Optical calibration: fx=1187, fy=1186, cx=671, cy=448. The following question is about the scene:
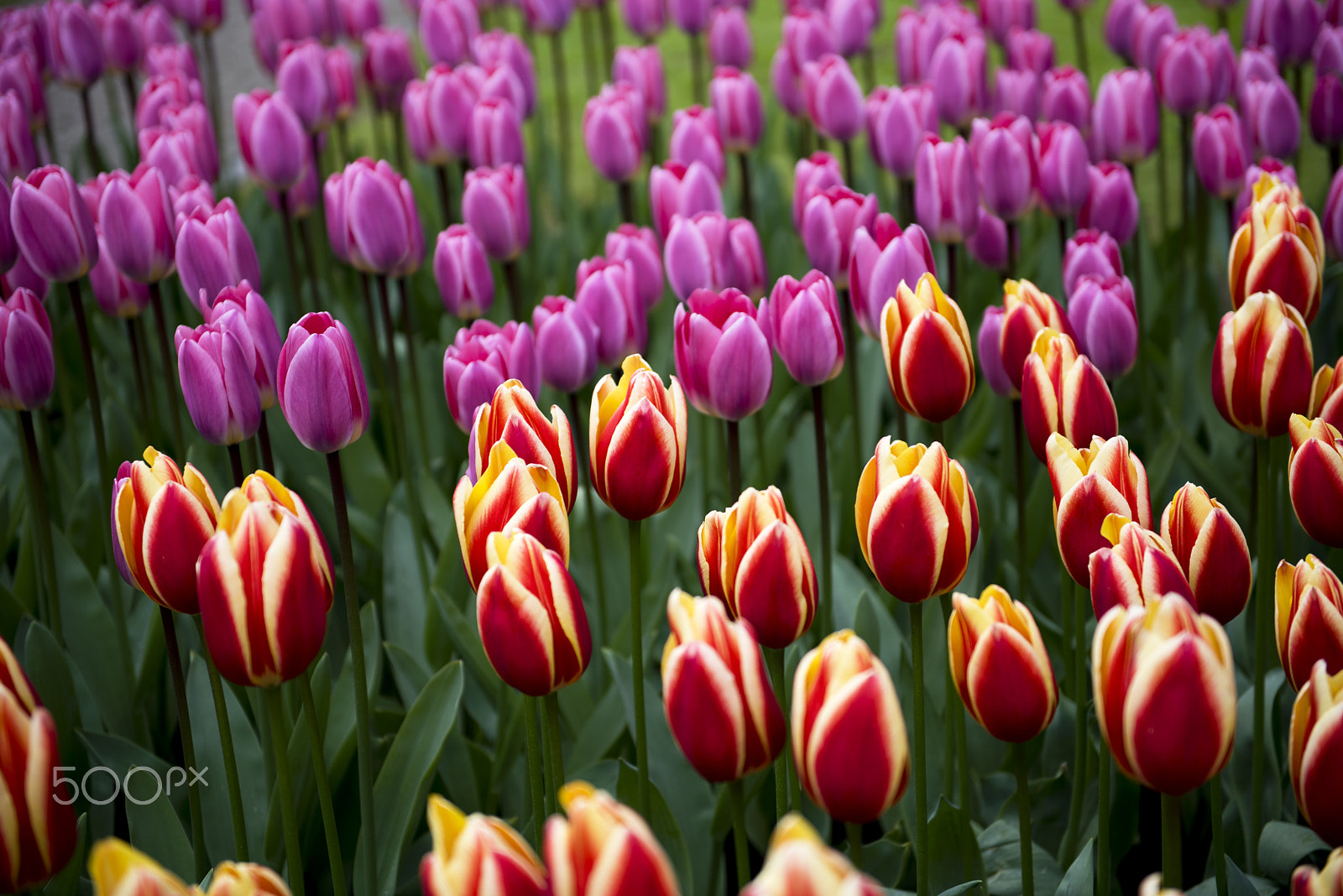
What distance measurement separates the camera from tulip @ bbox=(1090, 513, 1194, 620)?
1.05 m

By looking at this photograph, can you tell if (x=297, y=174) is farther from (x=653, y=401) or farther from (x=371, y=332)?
(x=653, y=401)

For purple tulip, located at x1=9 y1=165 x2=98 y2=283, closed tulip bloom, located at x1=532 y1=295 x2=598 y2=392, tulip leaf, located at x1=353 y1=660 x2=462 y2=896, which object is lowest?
tulip leaf, located at x1=353 y1=660 x2=462 y2=896

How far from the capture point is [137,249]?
6.72ft

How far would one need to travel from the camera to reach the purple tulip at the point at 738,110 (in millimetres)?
3193

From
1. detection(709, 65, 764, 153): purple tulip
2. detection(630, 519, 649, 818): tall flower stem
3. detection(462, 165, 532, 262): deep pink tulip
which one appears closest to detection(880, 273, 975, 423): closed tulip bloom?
detection(630, 519, 649, 818): tall flower stem

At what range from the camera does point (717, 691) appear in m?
0.97

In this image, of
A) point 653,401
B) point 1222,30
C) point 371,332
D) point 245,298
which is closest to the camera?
point 653,401

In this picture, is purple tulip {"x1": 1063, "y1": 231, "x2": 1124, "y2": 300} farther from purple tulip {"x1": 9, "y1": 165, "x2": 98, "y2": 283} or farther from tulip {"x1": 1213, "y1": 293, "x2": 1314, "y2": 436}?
purple tulip {"x1": 9, "y1": 165, "x2": 98, "y2": 283}

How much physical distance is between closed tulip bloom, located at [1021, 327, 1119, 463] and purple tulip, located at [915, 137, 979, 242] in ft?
2.79

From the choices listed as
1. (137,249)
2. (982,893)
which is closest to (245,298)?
(137,249)

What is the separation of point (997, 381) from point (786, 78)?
2.10m

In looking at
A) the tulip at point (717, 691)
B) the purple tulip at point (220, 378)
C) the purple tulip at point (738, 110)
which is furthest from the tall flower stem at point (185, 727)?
the purple tulip at point (738, 110)

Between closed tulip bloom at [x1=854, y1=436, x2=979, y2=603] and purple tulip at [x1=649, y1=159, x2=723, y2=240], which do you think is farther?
purple tulip at [x1=649, y1=159, x2=723, y2=240]

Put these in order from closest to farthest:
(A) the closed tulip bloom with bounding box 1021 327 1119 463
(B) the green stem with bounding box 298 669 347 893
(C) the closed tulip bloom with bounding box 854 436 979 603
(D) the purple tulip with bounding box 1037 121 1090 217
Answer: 1. (C) the closed tulip bloom with bounding box 854 436 979 603
2. (B) the green stem with bounding box 298 669 347 893
3. (A) the closed tulip bloom with bounding box 1021 327 1119 463
4. (D) the purple tulip with bounding box 1037 121 1090 217
